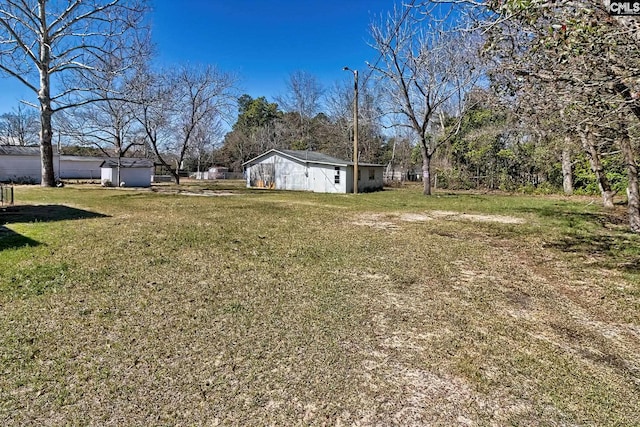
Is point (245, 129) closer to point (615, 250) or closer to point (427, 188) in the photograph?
point (427, 188)

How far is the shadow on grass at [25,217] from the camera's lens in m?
5.87

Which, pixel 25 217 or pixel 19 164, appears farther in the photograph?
pixel 19 164

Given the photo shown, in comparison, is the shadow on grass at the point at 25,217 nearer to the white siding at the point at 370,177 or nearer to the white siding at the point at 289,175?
the white siding at the point at 289,175

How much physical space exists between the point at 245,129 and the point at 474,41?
40751 millimetres

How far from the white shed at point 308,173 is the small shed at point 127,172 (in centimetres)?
811

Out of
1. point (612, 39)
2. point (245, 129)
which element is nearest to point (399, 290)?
point (612, 39)

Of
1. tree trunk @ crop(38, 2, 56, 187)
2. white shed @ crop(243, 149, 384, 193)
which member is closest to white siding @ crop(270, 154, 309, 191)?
white shed @ crop(243, 149, 384, 193)

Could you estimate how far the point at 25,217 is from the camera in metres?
8.45

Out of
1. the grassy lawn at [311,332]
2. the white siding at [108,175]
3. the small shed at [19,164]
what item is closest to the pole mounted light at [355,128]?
the grassy lawn at [311,332]

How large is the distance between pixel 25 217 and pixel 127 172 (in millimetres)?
20411

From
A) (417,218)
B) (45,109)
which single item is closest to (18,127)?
(45,109)

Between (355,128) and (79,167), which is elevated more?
(355,128)

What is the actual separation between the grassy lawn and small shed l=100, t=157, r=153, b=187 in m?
22.4

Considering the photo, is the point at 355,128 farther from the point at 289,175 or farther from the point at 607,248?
the point at 607,248
